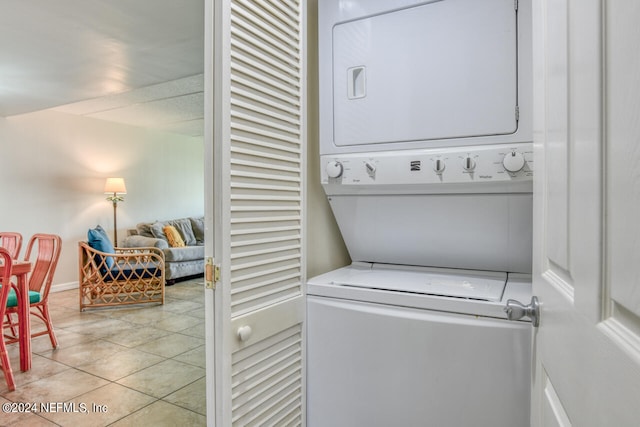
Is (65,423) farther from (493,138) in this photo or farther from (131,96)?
(131,96)

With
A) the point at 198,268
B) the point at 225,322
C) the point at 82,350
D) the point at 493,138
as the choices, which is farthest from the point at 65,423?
the point at 198,268

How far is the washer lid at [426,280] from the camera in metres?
1.30

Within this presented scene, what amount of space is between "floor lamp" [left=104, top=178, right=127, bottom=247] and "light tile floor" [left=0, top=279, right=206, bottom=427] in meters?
1.73

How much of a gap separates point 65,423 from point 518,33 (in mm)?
2754

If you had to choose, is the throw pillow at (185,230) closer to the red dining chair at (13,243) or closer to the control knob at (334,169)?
the red dining chair at (13,243)

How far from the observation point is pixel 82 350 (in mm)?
3047

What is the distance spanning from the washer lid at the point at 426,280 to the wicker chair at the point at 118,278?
11.3ft

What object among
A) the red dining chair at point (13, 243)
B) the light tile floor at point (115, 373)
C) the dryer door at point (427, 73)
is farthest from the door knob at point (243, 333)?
the red dining chair at point (13, 243)

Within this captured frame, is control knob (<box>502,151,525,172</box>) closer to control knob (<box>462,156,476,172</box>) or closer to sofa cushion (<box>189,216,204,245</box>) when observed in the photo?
control knob (<box>462,156,476,172</box>)

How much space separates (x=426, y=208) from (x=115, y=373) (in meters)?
2.41

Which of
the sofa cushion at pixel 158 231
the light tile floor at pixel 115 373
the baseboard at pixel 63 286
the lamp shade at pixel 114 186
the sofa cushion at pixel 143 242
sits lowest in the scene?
the light tile floor at pixel 115 373

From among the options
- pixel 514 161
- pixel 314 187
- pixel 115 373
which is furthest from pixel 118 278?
pixel 514 161

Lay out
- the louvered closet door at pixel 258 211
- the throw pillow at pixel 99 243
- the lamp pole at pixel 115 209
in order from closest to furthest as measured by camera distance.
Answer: the louvered closet door at pixel 258 211 < the throw pillow at pixel 99 243 < the lamp pole at pixel 115 209

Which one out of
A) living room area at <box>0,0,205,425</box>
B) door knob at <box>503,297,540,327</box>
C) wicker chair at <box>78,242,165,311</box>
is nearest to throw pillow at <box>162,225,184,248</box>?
living room area at <box>0,0,205,425</box>
